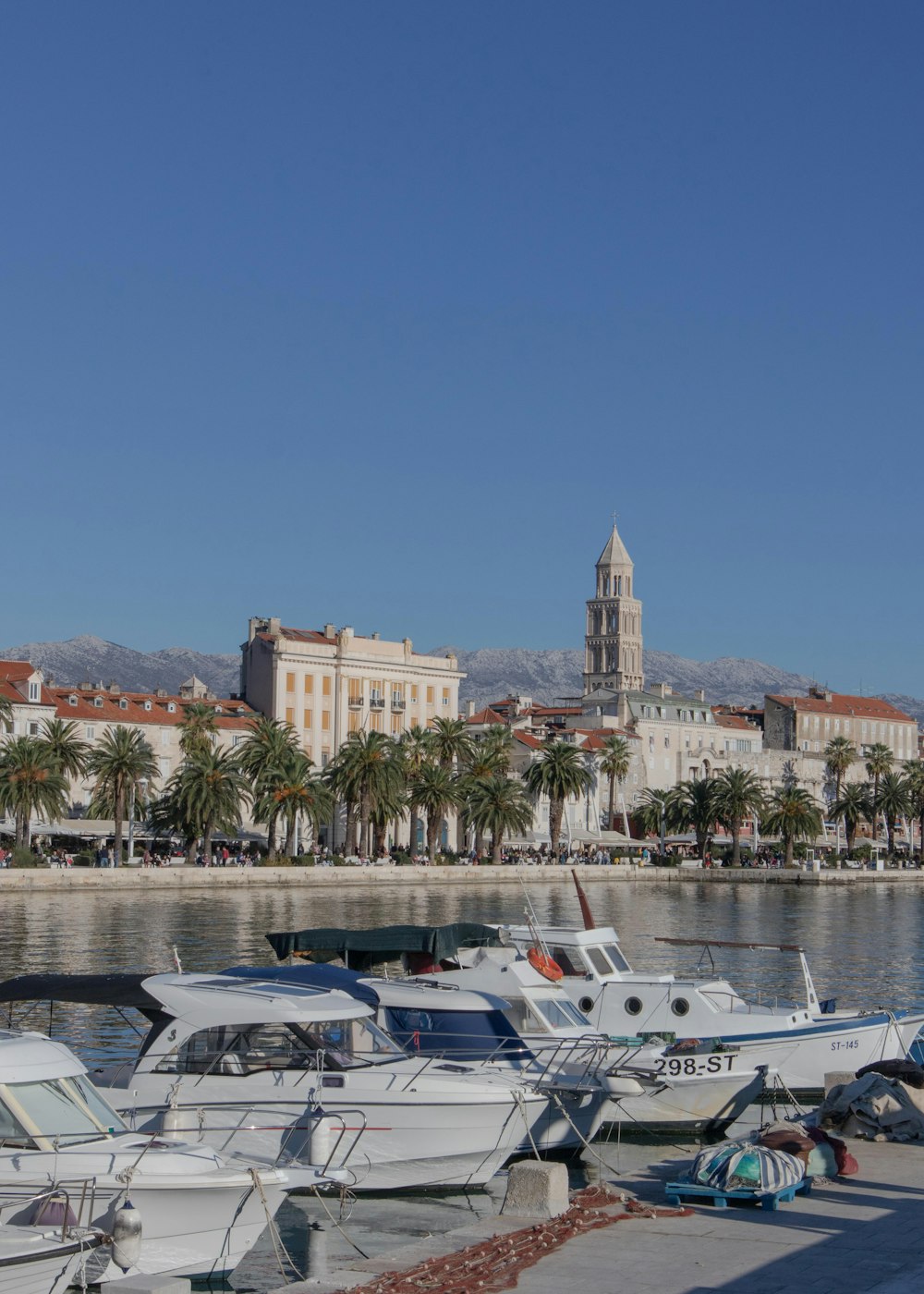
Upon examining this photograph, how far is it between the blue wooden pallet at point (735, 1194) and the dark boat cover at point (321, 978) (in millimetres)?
6761

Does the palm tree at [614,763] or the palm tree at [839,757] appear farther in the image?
the palm tree at [839,757]

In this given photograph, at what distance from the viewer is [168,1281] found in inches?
526

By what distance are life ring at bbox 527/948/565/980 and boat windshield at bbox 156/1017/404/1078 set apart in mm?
7298

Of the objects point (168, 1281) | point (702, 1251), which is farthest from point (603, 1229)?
point (168, 1281)

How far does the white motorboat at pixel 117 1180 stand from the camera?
1535 centimetres

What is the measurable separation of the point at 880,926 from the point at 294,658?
223 feet

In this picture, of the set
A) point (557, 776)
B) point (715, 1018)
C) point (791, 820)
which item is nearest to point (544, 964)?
point (715, 1018)

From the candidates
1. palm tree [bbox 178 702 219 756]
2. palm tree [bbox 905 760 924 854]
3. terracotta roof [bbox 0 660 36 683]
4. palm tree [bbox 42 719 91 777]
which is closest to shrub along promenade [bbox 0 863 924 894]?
palm tree [bbox 42 719 91 777]

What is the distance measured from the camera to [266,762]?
107m

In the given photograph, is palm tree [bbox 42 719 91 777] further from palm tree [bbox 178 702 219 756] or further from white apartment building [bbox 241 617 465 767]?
white apartment building [bbox 241 617 465 767]

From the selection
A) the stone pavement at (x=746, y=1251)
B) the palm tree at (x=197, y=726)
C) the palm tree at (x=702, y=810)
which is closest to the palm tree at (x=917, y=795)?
the palm tree at (x=702, y=810)

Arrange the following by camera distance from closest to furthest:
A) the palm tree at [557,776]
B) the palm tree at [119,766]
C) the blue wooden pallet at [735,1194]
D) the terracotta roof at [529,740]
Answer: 1. the blue wooden pallet at [735,1194]
2. the palm tree at [119,766]
3. the palm tree at [557,776]
4. the terracotta roof at [529,740]

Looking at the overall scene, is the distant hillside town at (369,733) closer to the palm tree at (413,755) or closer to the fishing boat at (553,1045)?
the palm tree at (413,755)

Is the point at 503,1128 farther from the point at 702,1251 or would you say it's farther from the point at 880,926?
the point at 880,926
